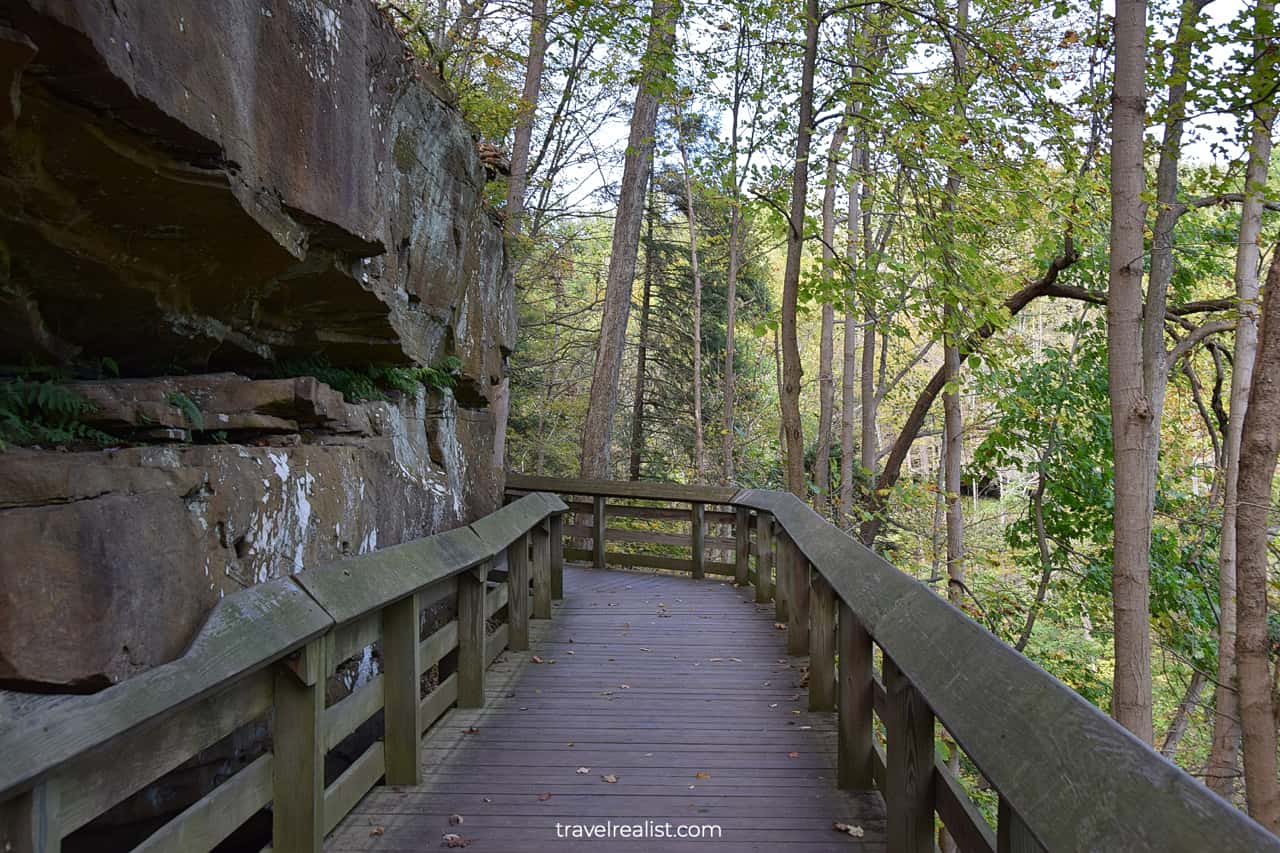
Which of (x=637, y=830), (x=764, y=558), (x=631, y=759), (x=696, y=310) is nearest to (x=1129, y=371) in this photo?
(x=764, y=558)

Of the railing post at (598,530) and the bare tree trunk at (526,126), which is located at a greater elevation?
the bare tree trunk at (526,126)

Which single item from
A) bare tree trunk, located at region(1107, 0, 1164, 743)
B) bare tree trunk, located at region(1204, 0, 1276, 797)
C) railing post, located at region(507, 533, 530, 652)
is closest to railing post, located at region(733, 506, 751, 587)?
railing post, located at region(507, 533, 530, 652)

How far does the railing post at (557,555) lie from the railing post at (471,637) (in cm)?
343

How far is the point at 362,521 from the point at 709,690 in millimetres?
2497

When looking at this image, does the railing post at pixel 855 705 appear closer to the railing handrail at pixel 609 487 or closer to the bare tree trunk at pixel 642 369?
the railing handrail at pixel 609 487

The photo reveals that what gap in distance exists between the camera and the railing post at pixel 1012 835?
6.50 feet

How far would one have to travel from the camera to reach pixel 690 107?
19219 mm

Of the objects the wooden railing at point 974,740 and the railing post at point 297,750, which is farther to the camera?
the railing post at point 297,750

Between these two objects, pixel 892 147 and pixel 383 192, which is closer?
pixel 383 192

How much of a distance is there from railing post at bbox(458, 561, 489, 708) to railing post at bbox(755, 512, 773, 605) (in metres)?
3.79

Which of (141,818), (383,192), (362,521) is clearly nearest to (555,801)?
(141,818)

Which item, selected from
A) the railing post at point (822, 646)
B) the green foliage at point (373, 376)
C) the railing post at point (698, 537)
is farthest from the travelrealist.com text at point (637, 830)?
the railing post at point (698, 537)

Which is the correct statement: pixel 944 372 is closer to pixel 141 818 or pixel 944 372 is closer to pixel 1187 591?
pixel 1187 591

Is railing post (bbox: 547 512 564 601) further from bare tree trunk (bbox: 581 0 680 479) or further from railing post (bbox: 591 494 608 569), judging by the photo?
bare tree trunk (bbox: 581 0 680 479)
